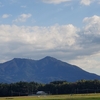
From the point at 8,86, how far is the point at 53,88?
21.4 m

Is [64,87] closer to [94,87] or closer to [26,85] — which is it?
[94,87]

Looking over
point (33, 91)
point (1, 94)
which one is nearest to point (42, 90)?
point (33, 91)

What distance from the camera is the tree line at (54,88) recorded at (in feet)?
474

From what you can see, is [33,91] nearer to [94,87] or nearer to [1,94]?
[1,94]

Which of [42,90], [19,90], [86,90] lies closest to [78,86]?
[86,90]

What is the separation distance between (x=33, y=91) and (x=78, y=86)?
28.4 metres

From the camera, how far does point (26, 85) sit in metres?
162

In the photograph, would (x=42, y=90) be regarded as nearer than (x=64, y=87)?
No

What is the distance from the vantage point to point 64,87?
145 meters

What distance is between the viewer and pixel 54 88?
14875cm

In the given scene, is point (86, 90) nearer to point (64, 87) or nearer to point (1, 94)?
point (64, 87)

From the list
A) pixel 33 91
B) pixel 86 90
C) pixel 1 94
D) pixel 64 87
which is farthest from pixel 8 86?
pixel 86 90

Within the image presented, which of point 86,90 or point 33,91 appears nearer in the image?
point 86,90

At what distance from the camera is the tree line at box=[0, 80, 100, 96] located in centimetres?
14450
